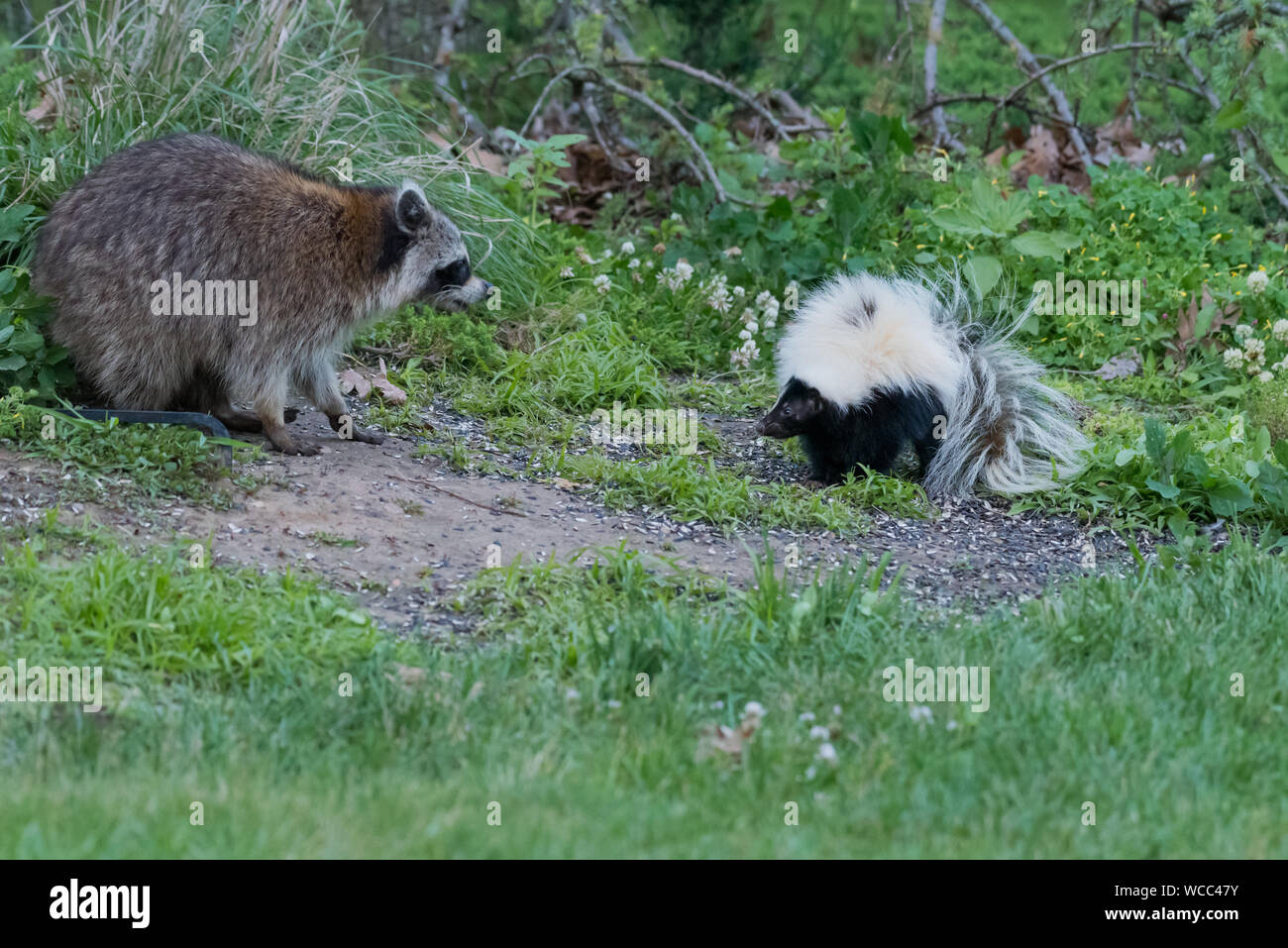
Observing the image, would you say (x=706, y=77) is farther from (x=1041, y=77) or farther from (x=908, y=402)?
(x=908, y=402)

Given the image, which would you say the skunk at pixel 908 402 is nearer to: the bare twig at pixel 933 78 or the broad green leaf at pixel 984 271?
the broad green leaf at pixel 984 271

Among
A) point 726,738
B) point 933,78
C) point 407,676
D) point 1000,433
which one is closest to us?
point 726,738

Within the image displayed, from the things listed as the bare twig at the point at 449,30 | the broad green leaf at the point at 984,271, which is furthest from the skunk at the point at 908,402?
the bare twig at the point at 449,30

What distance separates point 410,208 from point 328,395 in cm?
A: 93

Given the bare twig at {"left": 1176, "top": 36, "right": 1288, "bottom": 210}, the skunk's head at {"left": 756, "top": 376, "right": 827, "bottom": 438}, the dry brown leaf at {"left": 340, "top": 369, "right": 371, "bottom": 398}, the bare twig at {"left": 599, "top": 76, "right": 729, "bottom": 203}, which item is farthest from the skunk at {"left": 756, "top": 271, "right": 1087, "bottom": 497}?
the bare twig at {"left": 1176, "top": 36, "right": 1288, "bottom": 210}

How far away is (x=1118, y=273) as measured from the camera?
8078 millimetres

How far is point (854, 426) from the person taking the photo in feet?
20.7

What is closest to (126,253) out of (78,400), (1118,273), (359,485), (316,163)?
(78,400)

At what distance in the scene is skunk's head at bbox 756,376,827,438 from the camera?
632 centimetres

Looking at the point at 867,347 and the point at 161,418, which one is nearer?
the point at 161,418

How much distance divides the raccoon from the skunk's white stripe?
174 cm

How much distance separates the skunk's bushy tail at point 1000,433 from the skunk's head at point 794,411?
0.63 meters

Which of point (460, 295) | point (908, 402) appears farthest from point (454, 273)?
point (908, 402)

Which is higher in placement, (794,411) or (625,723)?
(794,411)
